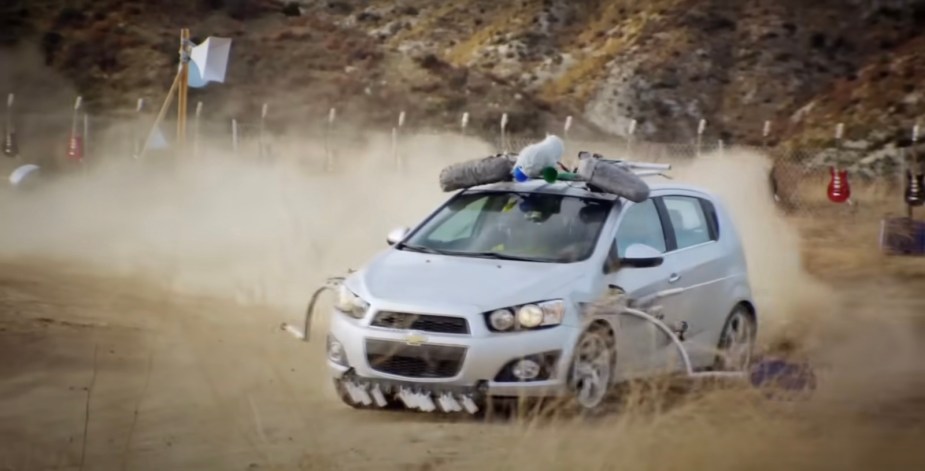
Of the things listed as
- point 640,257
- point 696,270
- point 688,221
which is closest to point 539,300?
point 640,257

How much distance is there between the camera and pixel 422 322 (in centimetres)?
844

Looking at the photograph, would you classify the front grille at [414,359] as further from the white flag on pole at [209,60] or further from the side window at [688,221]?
the white flag on pole at [209,60]

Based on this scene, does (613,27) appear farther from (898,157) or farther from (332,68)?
(898,157)

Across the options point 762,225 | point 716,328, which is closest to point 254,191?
point 762,225

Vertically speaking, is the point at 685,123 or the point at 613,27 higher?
the point at 613,27

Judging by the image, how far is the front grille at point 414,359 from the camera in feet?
27.4

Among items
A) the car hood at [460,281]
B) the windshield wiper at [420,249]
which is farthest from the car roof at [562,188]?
the car hood at [460,281]

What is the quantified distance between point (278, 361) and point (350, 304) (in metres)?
2.11

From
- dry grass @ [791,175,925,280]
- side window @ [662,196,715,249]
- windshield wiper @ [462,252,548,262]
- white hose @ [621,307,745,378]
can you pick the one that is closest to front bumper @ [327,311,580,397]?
white hose @ [621,307,745,378]

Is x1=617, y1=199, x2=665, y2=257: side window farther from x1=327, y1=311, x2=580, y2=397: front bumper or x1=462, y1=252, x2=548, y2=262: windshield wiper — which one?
x1=327, y1=311, x2=580, y2=397: front bumper

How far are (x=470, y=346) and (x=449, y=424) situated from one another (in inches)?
22.9

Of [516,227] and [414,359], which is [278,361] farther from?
[414,359]

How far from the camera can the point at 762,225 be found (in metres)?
19.5

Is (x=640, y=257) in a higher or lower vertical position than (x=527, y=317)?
higher
